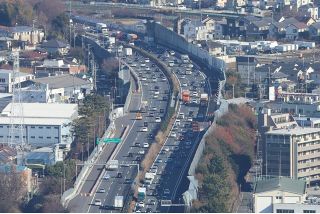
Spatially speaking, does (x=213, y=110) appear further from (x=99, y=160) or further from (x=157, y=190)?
(x=157, y=190)

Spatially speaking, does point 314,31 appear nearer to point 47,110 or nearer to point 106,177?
point 47,110

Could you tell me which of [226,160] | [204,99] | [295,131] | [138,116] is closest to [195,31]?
[204,99]

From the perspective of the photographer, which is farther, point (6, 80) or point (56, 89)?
point (6, 80)

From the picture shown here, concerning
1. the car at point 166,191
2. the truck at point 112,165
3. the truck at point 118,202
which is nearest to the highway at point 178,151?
the car at point 166,191

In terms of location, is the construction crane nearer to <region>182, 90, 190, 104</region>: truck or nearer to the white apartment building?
<region>182, 90, 190, 104</region>: truck

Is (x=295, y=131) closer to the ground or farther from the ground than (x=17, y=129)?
farther from the ground

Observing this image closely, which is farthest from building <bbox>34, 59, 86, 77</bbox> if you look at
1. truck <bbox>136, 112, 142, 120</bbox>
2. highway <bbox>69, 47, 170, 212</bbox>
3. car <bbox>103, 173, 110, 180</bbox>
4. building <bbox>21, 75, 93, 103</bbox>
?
car <bbox>103, 173, 110, 180</bbox>

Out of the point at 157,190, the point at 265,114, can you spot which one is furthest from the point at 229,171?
the point at 265,114
